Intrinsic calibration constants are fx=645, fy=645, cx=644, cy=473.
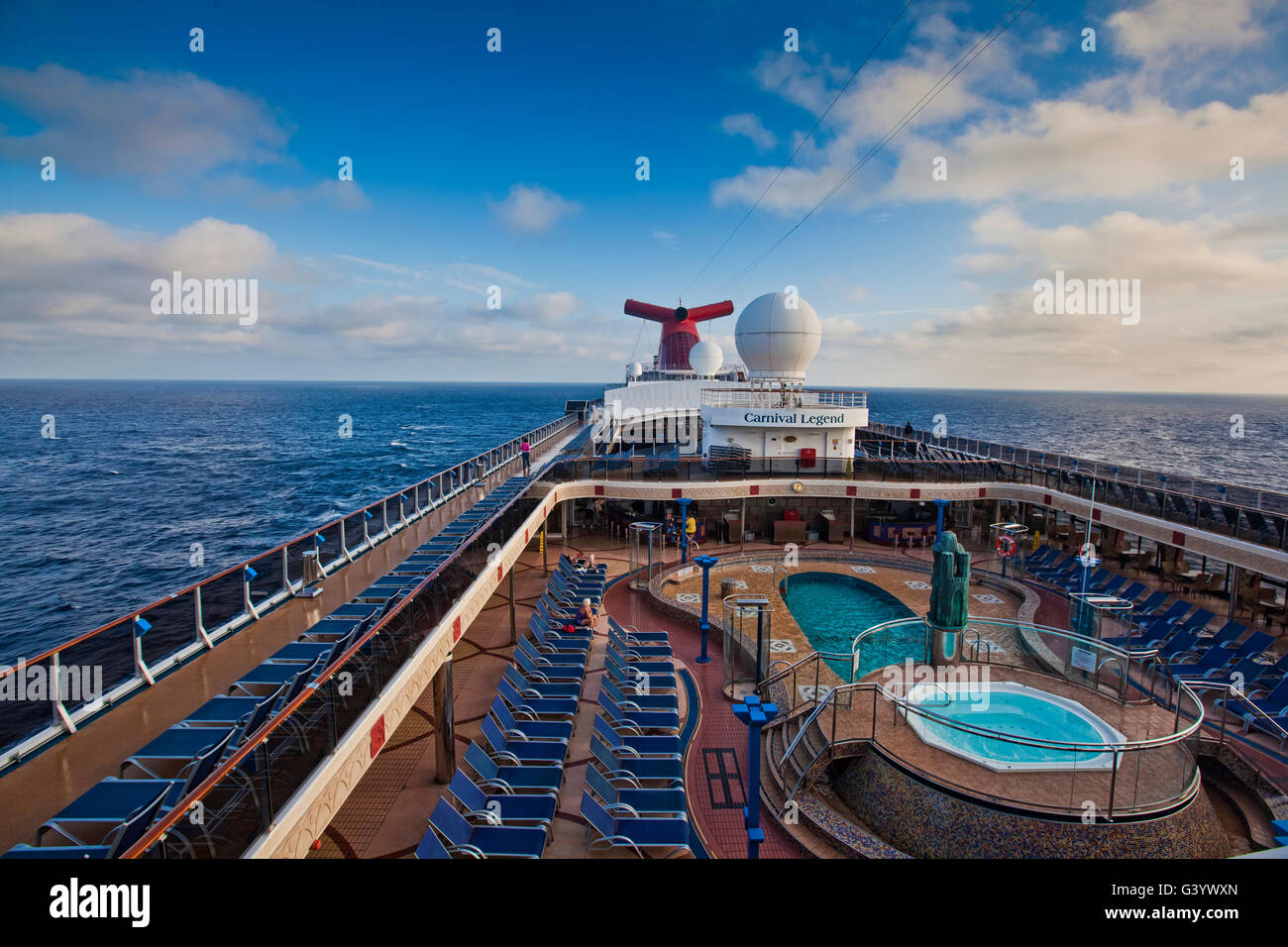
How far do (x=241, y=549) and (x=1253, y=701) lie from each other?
32.1m

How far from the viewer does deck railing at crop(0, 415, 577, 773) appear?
5977mm

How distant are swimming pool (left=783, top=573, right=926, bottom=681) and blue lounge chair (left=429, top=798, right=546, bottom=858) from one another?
560 cm

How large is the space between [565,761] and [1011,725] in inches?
242

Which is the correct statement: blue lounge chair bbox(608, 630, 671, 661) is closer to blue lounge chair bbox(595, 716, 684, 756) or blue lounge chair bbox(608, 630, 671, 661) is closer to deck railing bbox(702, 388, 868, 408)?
blue lounge chair bbox(595, 716, 684, 756)

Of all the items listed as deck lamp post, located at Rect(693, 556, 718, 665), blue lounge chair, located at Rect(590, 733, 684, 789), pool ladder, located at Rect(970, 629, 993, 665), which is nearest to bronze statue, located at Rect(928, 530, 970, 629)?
pool ladder, located at Rect(970, 629, 993, 665)

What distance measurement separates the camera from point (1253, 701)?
10094mm

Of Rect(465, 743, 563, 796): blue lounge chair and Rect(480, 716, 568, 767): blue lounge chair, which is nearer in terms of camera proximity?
Rect(465, 743, 563, 796): blue lounge chair

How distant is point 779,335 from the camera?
2383cm

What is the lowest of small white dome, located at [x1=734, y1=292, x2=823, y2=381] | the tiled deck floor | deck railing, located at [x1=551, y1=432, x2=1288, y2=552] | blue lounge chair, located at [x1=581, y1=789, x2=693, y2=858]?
the tiled deck floor

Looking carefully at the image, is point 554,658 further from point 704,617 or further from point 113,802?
point 113,802

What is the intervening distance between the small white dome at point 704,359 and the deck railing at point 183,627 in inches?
1002

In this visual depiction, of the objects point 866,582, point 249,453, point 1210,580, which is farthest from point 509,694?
point 249,453
